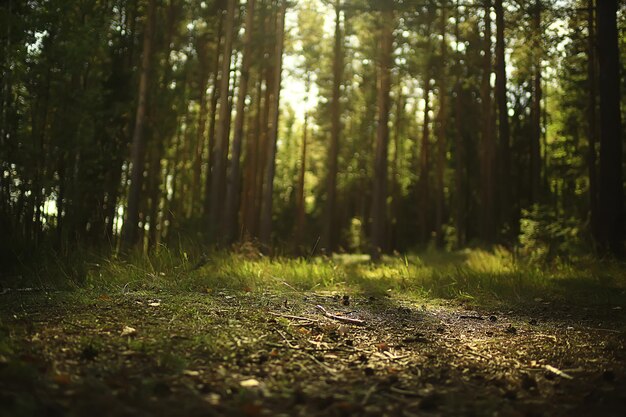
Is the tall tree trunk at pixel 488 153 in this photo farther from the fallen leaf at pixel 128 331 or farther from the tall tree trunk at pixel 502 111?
the fallen leaf at pixel 128 331

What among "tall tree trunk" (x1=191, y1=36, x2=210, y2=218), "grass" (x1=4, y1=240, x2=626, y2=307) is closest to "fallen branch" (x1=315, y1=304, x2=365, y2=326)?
"grass" (x1=4, y1=240, x2=626, y2=307)

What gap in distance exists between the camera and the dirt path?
2.36 metres

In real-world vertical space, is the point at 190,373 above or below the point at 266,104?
below

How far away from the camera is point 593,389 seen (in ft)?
9.16

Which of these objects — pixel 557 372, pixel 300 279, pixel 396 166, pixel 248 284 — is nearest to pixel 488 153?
pixel 396 166

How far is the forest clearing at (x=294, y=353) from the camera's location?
2385mm

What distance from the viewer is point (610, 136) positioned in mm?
9625

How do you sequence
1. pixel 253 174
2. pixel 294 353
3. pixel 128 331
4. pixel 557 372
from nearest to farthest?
pixel 557 372 < pixel 294 353 < pixel 128 331 < pixel 253 174

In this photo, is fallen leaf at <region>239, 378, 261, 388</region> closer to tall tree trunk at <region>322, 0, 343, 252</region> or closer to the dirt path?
the dirt path

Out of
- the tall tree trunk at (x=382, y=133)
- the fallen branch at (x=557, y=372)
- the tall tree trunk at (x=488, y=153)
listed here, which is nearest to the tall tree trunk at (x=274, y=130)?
the tall tree trunk at (x=382, y=133)

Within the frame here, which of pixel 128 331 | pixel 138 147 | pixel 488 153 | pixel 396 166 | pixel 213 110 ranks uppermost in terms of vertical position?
pixel 213 110

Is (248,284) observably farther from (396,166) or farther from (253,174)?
(396,166)

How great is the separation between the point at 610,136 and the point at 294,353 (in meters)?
9.41

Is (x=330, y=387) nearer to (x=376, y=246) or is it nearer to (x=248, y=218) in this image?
(x=376, y=246)
